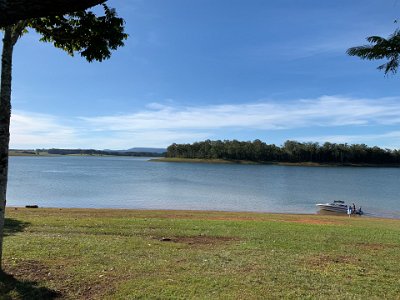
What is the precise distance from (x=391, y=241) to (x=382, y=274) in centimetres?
576

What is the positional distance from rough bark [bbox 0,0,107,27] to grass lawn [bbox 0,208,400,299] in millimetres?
4735

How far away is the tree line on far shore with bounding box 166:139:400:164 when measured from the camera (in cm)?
17062

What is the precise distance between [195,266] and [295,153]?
562 ft

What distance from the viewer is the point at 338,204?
41.4 m

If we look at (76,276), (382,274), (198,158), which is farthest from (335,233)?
(198,158)

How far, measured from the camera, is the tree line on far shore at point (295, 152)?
171 m

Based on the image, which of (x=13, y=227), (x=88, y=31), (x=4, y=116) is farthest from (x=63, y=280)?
(x=13, y=227)

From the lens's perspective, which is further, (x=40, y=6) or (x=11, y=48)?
(x=11, y=48)

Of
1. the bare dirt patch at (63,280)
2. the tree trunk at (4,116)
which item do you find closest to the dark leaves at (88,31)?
the tree trunk at (4,116)

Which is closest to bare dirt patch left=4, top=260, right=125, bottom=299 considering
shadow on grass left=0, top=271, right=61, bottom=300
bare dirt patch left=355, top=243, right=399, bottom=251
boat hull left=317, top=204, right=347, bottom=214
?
shadow on grass left=0, top=271, right=61, bottom=300

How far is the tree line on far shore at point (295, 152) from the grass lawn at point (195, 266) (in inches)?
6471

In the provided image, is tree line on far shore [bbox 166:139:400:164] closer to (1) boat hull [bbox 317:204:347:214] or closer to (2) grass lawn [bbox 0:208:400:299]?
(1) boat hull [bbox 317:204:347:214]

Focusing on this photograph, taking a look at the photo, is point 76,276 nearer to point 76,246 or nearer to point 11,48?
point 76,246

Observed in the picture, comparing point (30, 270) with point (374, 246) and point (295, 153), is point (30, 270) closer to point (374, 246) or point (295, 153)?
point (374, 246)
